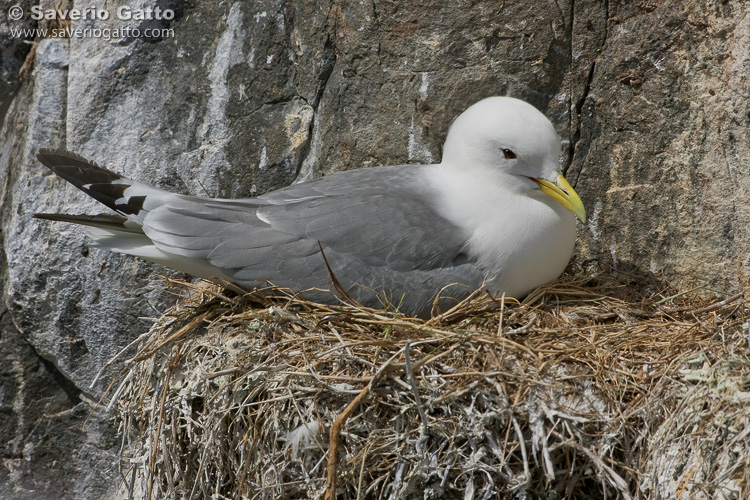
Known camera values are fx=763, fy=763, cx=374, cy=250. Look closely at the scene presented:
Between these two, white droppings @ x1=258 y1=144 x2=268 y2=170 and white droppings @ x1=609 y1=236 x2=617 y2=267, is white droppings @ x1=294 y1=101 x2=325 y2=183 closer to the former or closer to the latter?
white droppings @ x1=258 y1=144 x2=268 y2=170

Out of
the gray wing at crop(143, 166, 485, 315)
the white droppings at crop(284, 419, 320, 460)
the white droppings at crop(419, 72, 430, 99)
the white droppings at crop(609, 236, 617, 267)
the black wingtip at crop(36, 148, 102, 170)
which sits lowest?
the white droppings at crop(284, 419, 320, 460)

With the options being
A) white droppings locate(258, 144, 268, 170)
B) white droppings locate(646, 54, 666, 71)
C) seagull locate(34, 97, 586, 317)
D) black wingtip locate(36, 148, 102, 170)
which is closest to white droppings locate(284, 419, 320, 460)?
seagull locate(34, 97, 586, 317)

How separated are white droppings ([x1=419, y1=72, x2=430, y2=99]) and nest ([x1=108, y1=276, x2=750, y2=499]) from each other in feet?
2.64

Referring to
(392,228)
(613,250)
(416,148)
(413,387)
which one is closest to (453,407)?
(413,387)

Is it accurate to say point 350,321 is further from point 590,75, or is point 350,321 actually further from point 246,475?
point 590,75

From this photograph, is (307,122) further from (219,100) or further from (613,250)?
(613,250)

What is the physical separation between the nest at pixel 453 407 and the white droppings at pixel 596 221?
1.34ft

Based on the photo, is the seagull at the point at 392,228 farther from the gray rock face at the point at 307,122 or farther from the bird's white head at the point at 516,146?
the gray rock face at the point at 307,122

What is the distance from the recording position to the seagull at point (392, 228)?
2152 mm

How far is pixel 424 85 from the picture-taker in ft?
8.36

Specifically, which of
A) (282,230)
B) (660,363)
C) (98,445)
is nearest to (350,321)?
(282,230)

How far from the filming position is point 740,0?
7.30 ft

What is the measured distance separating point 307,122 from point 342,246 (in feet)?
2.33

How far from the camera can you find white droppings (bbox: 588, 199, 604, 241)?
2488 millimetres
